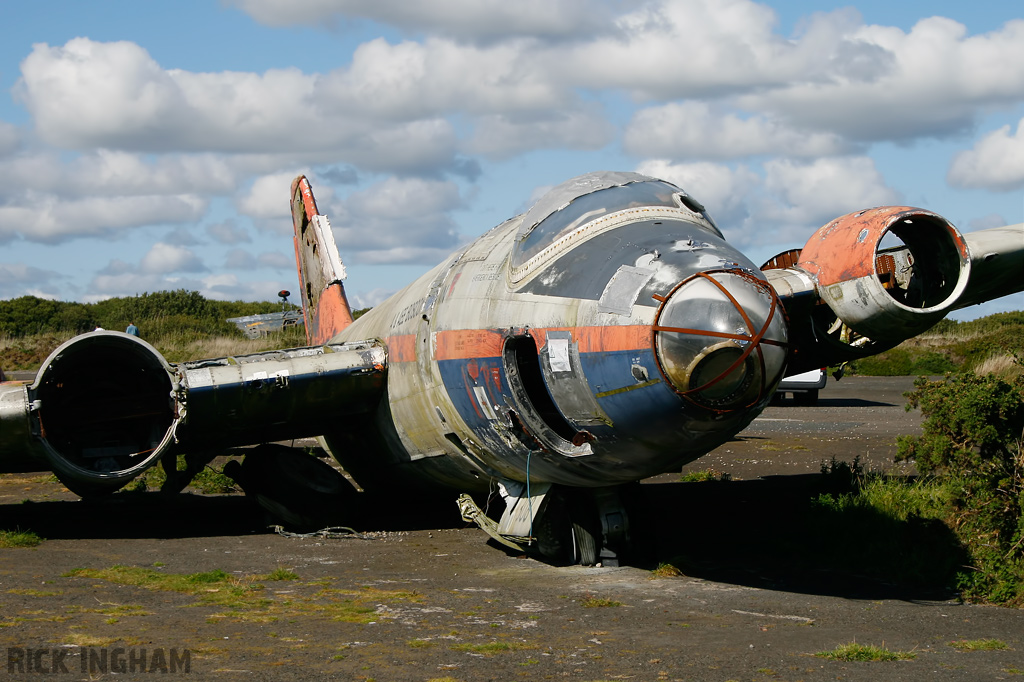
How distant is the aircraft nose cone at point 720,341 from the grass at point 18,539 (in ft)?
25.4

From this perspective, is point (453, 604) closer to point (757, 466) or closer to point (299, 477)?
point (299, 477)

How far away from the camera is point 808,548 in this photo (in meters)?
11.1

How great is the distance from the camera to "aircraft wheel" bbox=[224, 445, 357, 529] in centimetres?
1228

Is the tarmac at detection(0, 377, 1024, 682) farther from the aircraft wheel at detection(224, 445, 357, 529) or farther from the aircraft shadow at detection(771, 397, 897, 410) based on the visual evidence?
the aircraft shadow at detection(771, 397, 897, 410)

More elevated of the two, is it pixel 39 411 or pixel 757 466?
pixel 39 411

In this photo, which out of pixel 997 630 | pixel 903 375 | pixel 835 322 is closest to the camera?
pixel 997 630

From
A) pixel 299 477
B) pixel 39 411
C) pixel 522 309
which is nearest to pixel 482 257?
pixel 522 309

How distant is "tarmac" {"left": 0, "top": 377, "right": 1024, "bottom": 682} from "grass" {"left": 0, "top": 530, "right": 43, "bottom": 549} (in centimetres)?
22

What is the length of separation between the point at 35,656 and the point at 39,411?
15.1 feet

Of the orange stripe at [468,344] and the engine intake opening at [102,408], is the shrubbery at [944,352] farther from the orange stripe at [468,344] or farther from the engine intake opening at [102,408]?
the engine intake opening at [102,408]

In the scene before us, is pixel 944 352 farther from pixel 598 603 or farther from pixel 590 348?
pixel 590 348

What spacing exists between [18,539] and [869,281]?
364 inches

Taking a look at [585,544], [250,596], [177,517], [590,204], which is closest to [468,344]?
[590,204]

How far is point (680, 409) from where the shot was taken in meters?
7.39
